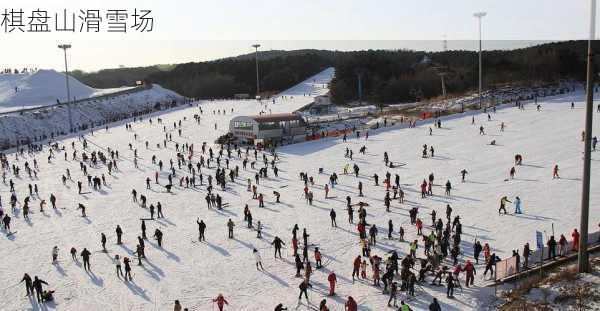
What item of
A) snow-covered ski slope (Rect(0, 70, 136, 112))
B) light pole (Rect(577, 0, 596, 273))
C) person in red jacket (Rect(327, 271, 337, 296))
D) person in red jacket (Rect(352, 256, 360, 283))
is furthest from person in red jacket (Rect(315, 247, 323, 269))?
snow-covered ski slope (Rect(0, 70, 136, 112))

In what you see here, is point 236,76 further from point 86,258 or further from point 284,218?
point 86,258

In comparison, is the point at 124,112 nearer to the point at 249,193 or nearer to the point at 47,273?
the point at 249,193

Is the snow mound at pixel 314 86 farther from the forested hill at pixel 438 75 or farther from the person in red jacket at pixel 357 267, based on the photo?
the person in red jacket at pixel 357 267

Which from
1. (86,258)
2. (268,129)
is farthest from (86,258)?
(268,129)

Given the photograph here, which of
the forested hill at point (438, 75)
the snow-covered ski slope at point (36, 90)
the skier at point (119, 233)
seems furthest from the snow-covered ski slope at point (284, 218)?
the snow-covered ski slope at point (36, 90)

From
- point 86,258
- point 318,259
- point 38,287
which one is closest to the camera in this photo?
point 38,287

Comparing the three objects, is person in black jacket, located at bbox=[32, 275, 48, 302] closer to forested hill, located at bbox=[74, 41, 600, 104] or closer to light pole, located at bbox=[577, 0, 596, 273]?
light pole, located at bbox=[577, 0, 596, 273]
